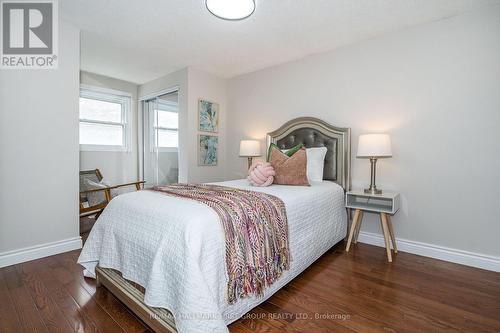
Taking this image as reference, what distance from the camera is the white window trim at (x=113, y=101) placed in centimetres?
411

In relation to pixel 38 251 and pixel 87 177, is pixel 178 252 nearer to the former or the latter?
pixel 38 251

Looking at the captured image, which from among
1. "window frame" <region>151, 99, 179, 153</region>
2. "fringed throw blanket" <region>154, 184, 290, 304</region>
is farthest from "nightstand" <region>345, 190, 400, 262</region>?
"window frame" <region>151, 99, 179, 153</region>

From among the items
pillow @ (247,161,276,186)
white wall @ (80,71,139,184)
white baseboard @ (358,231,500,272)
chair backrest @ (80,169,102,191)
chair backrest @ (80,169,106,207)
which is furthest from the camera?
white wall @ (80,71,139,184)

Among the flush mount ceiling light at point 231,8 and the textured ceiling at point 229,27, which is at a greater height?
the textured ceiling at point 229,27

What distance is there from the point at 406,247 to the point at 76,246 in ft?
12.0

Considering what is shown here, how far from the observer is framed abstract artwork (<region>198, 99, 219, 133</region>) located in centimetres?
397

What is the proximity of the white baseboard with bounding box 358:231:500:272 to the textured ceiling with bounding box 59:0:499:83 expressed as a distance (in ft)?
7.61

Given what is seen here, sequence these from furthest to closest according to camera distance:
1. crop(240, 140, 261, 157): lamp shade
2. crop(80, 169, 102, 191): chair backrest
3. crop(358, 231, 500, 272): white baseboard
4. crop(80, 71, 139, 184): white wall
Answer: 1. crop(80, 71, 139, 184): white wall
2. crop(240, 140, 261, 157): lamp shade
3. crop(80, 169, 102, 191): chair backrest
4. crop(358, 231, 500, 272): white baseboard

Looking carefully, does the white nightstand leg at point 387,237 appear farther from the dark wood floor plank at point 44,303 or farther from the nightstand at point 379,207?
the dark wood floor plank at point 44,303

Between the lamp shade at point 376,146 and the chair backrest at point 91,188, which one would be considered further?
the chair backrest at point 91,188

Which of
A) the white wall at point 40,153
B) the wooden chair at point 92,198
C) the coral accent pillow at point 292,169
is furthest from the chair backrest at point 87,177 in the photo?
the coral accent pillow at point 292,169

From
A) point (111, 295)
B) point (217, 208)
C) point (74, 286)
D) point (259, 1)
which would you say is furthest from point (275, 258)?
point (259, 1)

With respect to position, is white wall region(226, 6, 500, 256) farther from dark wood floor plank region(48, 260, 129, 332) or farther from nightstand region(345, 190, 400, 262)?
dark wood floor plank region(48, 260, 129, 332)

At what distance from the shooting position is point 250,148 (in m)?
3.74
